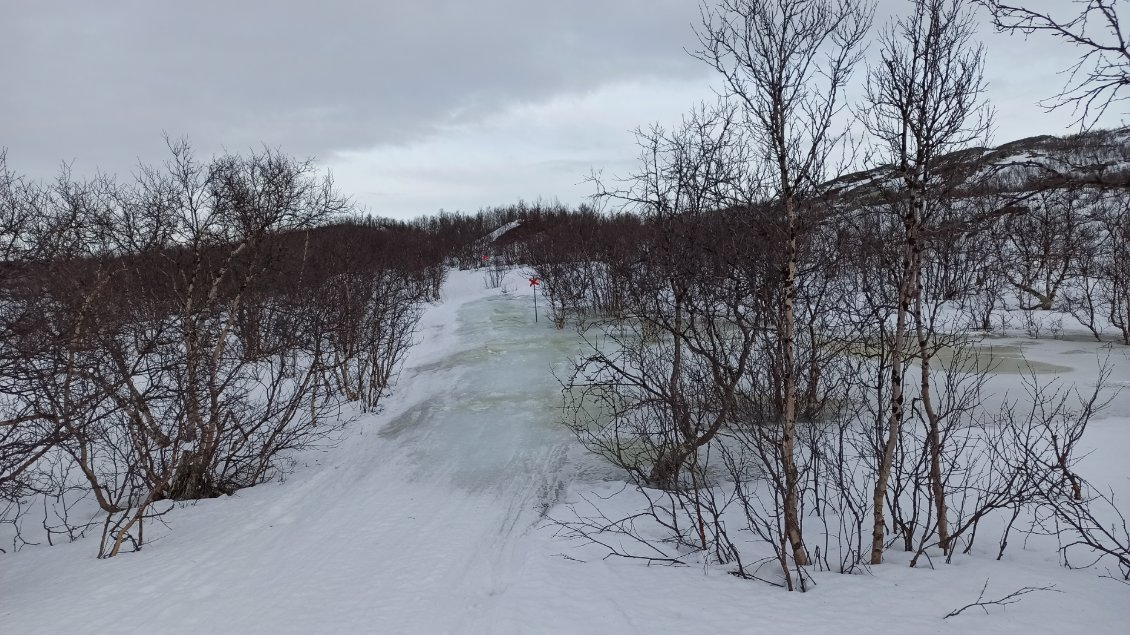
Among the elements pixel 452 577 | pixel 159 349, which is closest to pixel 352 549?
pixel 452 577

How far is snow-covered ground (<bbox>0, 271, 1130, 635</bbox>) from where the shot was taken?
13.9ft

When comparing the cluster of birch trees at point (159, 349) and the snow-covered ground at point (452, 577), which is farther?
the cluster of birch trees at point (159, 349)

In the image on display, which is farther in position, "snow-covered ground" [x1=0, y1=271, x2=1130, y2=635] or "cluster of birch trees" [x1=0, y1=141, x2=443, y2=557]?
"cluster of birch trees" [x1=0, y1=141, x2=443, y2=557]

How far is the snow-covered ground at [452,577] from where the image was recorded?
423cm

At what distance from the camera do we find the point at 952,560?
4.97 meters

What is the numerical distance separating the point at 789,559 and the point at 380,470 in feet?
18.0

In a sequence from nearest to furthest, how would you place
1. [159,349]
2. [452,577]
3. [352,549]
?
[452,577] < [352,549] < [159,349]

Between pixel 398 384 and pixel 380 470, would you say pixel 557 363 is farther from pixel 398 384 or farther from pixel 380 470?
pixel 380 470

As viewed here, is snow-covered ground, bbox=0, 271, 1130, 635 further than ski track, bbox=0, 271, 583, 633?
No

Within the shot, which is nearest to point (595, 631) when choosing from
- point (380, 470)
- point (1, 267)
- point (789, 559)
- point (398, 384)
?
point (789, 559)

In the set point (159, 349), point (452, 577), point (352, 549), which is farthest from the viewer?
point (159, 349)

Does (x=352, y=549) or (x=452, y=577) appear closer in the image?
(x=452, y=577)

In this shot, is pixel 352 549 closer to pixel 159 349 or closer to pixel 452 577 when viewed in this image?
pixel 452 577

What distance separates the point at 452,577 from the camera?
5.13m
